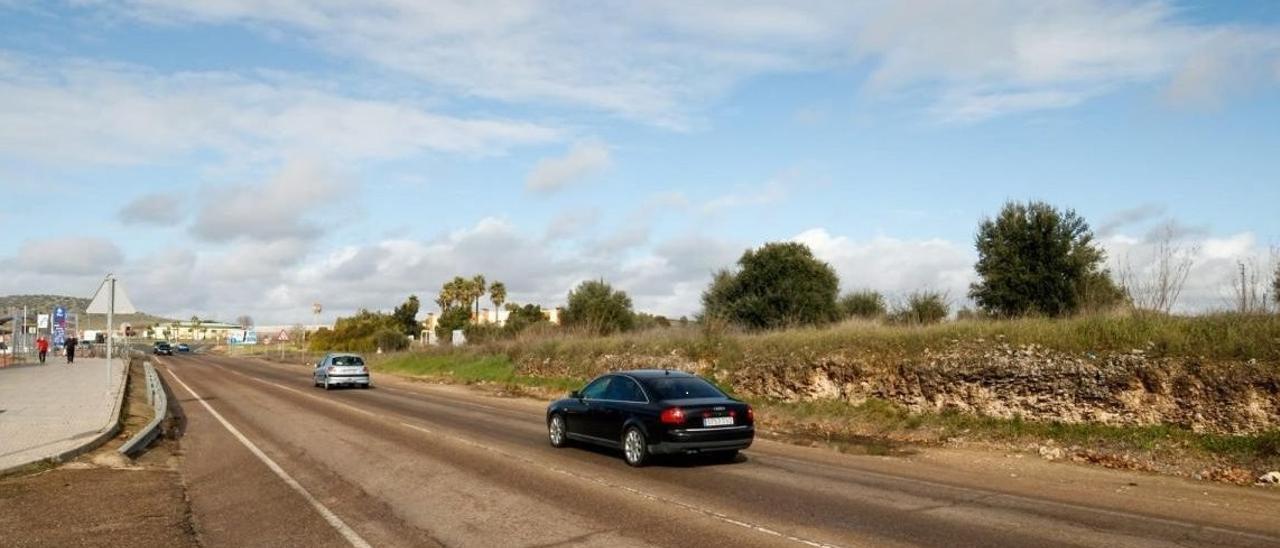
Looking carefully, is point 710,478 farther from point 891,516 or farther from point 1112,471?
point 1112,471

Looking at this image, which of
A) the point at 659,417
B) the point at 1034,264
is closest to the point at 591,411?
the point at 659,417

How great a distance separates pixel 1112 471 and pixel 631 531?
8230 millimetres

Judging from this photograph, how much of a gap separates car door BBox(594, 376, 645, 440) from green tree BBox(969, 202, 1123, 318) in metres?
15.9

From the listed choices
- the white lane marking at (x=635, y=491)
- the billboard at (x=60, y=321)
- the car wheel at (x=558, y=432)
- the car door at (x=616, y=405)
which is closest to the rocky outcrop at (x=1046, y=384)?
the car door at (x=616, y=405)

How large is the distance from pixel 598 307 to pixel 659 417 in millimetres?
37271

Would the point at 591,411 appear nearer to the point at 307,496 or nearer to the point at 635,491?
the point at 635,491

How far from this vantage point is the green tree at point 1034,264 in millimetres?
26844

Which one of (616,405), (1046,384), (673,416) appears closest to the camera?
(673,416)

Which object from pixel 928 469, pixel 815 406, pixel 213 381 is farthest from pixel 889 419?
pixel 213 381

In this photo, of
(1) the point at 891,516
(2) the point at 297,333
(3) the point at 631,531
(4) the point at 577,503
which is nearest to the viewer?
(3) the point at 631,531

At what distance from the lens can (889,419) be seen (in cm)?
1850

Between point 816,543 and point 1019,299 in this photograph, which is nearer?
point 816,543

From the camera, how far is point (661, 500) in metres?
10.4

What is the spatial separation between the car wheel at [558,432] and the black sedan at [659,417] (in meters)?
0.25
